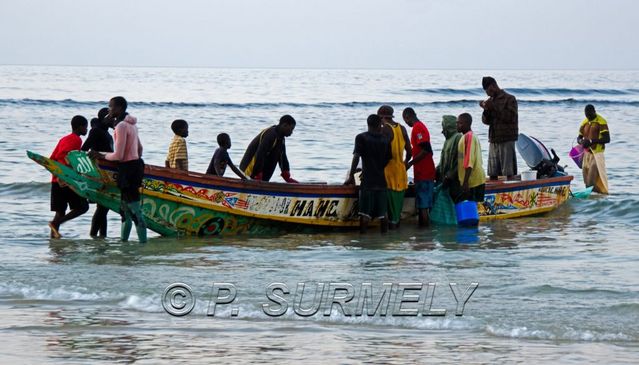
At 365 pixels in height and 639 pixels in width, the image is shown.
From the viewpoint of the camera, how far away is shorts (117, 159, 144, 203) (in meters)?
11.0

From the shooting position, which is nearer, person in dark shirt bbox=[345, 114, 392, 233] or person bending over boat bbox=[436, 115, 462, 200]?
person in dark shirt bbox=[345, 114, 392, 233]

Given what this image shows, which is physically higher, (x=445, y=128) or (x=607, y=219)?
(x=445, y=128)

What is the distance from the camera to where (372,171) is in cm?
1206

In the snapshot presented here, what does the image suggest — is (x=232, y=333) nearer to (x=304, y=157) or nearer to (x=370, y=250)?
(x=370, y=250)

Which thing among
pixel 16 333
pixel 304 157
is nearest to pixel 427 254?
pixel 16 333

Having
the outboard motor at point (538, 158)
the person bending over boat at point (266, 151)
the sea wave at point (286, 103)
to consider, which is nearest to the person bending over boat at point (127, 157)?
the person bending over boat at point (266, 151)

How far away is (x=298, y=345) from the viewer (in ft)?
24.7

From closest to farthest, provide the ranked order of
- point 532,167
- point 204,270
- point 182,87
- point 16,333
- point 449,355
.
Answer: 1. point 449,355
2. point 16,333
3. point 204,270
4. point 532,167
5. point 182,87

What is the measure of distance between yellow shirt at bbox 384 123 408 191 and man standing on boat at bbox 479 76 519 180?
1.65m

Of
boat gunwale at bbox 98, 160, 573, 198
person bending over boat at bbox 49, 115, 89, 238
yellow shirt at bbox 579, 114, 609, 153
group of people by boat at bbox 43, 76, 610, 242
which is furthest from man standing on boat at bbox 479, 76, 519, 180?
person bending over boat at bbox 49, 115, 89, 238

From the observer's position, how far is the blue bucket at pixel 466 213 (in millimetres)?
12719

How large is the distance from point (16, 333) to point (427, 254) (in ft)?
17.0

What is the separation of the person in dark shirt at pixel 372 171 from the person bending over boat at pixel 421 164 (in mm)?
450

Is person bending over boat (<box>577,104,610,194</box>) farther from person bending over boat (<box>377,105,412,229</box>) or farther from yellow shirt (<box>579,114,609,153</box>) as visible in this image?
person bending over boat (<box>377,105,412,229</box>)
